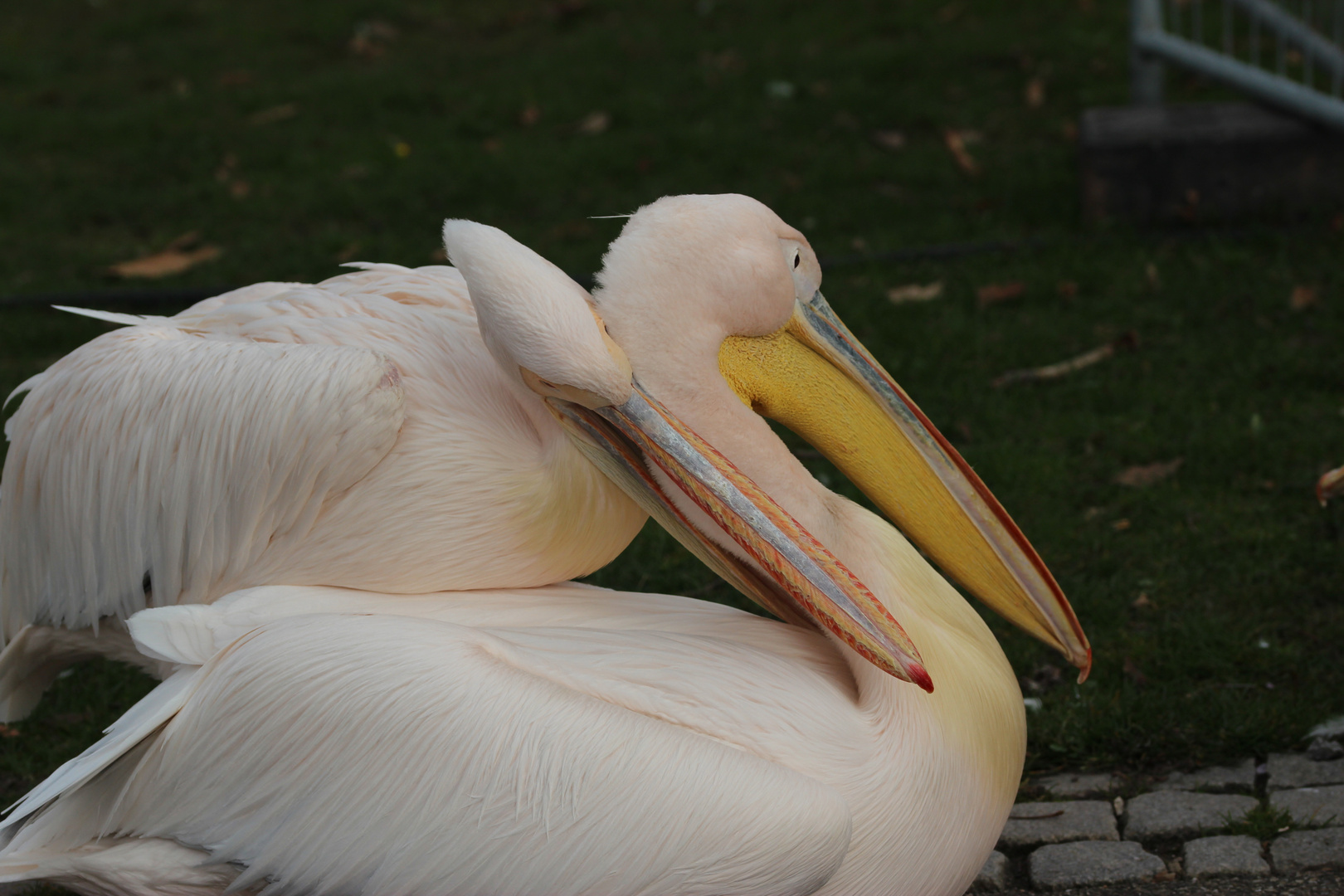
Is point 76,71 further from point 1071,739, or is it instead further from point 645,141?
point 1071,739

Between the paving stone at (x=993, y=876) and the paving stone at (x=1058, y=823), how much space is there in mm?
55

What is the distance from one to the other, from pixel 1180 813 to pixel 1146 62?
411 centimetres

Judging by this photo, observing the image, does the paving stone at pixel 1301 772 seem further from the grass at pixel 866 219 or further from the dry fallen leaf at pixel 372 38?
the dry fallen leaf at pixel 372 38

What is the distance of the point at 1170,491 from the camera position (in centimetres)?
376

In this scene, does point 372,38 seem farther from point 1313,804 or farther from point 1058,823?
point 1313,804

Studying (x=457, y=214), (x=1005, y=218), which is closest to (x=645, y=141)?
(x=457, y=214)

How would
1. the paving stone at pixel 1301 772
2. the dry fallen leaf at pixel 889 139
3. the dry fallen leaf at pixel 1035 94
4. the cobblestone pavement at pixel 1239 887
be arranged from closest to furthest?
the cobblestone pavement at pixel 1239 887 → the paving stone at pixel 1301 772 → the dry fallen leaf at pixel 889 139 → the dry fallen leaf at pixel 1035 94

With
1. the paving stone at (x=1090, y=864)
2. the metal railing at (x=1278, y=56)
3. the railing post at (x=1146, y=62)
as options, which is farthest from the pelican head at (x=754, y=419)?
the railing post at (x=1146, y=62)

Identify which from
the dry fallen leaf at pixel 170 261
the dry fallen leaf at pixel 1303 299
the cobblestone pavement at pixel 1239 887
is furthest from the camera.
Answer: the dry fallen leaf at pixel 170 261

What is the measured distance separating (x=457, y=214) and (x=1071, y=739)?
13.3 ft

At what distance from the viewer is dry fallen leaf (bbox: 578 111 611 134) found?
6.84 metres

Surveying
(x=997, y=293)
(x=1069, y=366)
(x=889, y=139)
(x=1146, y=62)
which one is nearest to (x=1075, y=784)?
(x=1069, y=366)

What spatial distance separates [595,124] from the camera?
271 inches

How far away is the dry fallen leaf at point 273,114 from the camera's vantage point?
7230mm
